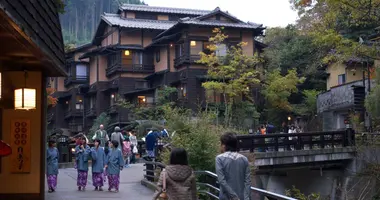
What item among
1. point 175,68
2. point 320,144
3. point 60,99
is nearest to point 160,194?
point 320,144

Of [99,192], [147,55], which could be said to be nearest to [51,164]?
[99,192]

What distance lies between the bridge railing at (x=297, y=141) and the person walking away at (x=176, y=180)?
16.6m

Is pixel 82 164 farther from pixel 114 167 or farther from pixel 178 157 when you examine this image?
pixel 178 157

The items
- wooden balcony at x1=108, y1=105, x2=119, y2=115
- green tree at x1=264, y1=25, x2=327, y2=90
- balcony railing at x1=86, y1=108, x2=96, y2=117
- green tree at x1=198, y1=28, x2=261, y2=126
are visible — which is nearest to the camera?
green tree at x1=198, y1=28, x2=261, y2=126

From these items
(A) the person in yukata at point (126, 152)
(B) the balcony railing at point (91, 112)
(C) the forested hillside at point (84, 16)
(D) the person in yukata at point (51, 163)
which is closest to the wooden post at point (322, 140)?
(A) the person in yukata at point (126, 152)

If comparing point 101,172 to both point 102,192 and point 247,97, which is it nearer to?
point 102,192

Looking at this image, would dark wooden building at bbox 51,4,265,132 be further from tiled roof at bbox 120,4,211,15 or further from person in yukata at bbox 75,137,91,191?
person in yukata at bbox 75,137,91,191

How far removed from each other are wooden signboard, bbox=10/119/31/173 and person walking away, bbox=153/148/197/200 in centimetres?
513

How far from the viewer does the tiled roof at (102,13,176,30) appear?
45219 millimetres

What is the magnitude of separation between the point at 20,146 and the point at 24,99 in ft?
6.38

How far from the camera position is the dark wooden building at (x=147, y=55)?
41312 millimetres

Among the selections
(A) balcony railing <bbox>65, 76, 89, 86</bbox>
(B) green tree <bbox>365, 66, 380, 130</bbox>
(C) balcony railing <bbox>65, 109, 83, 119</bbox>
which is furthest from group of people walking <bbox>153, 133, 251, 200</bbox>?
(A) balcony railing <bbox>65, 76, 89, 86</bbox>

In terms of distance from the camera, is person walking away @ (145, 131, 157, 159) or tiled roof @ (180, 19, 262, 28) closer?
person walking away @ (145, 131, 157, 159)

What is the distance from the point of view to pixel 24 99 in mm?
9648
